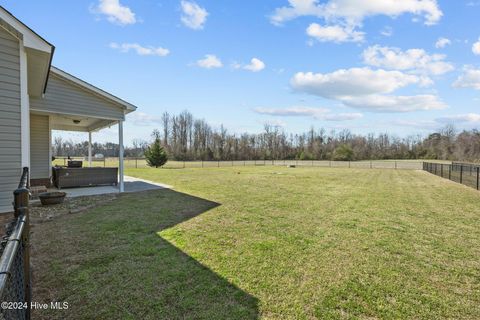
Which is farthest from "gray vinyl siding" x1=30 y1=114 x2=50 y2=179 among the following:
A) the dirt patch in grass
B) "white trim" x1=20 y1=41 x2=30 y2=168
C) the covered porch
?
"white trim" x1=20 y1=41 x2=30 y2=168

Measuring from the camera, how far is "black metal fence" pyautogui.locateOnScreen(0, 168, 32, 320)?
1133mm

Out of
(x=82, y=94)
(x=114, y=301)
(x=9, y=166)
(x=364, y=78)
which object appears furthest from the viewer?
(x=364, y=78)

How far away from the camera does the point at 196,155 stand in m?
54.0

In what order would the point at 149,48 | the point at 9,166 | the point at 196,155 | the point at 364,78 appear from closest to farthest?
1. the point at 9,166
2. the point at 149,48
3. the point at 364,78
4. the point at 196,155

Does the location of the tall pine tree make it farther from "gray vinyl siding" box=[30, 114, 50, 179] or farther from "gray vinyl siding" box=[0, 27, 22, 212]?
"gray vinyl siding" box=[0, 27, 22, 212]

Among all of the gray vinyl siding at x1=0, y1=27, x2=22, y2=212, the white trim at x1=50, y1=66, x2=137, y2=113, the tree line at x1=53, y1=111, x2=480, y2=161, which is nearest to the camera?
the gray vinyl siding at x1=0, y1=27, x2=22, y2=212

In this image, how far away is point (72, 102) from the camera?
845 cm

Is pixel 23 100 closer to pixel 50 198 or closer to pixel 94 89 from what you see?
pixel 50 198

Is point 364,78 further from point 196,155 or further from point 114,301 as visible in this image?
point 196,155

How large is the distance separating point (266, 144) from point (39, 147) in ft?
173

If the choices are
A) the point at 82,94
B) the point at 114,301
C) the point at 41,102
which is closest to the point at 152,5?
the point at 82,94

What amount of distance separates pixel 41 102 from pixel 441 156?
62.7 meters

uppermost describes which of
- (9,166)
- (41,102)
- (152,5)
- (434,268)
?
(152,5)

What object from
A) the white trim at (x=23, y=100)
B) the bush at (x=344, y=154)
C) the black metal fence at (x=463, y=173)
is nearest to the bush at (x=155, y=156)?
the white trim at (x=23, y=100)
